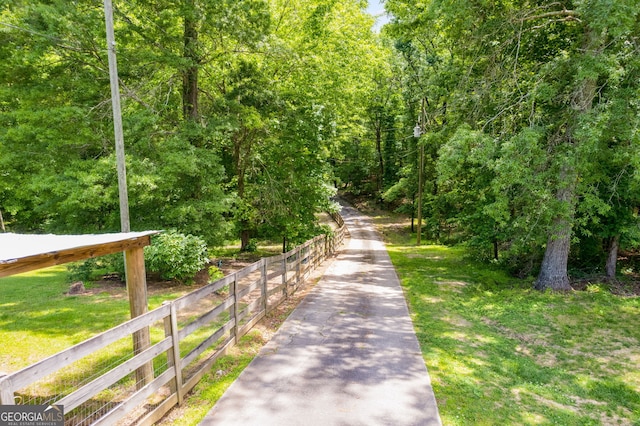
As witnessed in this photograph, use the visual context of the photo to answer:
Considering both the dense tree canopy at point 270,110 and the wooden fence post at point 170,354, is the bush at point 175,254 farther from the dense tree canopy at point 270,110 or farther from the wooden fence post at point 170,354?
the wooden fence post at point 170,354

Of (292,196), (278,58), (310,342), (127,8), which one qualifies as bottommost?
(310,342)

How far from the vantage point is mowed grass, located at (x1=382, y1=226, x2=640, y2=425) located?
441 centimetres

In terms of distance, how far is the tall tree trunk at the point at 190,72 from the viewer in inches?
388

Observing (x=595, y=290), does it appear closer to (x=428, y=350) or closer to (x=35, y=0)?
(x=428, y=350)

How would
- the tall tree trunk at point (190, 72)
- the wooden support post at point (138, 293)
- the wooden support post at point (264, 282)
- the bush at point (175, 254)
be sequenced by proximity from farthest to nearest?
the tall tree trunk at point (190, 72)
the bush at point (175, 254)
the wooden support post at point (264, 282)
the wooden support post at point (138, 293)

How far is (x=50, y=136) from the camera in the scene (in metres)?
8.56

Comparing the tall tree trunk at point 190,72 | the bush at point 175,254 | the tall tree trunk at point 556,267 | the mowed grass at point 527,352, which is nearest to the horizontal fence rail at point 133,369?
the bush at point 175,254

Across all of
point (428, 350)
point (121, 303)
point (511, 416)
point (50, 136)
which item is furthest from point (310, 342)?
point (50, 136)

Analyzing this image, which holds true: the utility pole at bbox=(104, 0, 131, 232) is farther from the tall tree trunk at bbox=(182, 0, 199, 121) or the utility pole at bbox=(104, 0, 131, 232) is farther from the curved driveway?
the curved driveway

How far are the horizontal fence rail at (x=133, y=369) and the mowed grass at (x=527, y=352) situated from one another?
3089 millimetres

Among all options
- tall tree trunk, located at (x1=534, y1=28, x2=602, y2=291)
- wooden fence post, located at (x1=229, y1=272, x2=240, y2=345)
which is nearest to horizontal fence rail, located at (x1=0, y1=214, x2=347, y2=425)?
wooden fence post, located at (x1=229, y1=272, x2=240, y2=345)

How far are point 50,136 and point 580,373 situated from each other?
1147cm

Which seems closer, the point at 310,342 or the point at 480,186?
the point at 310,342

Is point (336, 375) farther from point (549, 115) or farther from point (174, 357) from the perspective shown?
point (549, 115)
